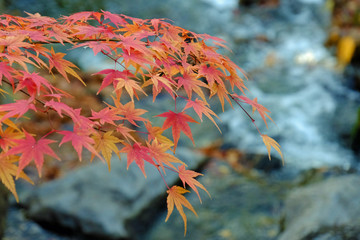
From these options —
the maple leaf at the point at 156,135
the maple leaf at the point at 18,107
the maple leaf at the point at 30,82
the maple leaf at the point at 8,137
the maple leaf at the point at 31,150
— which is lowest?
the maple leaf at the point at 8,137

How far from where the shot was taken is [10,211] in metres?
3.21

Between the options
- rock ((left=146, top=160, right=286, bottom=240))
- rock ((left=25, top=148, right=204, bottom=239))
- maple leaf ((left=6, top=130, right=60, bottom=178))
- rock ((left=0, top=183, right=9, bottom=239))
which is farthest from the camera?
rock ((left=146, top=160, right=286, bottom=240))

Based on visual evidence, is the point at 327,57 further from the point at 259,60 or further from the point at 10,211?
the point at 10,211

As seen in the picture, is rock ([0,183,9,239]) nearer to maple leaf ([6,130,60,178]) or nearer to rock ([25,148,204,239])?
rock ([25,148,204,239])

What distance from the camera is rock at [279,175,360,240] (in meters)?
2.21

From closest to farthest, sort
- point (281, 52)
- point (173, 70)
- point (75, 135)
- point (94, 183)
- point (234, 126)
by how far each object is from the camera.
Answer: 1. point (75, 135)
2. point (173, 70)
3. point (94, 183)
4. point (234, 126)
5. point (281, 52)

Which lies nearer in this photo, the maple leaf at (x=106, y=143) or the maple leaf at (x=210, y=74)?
the maple leaf at (x=106, y=143)

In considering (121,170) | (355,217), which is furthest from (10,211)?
(355,217)

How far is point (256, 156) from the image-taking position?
4.36 m

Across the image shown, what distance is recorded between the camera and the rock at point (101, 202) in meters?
2.78

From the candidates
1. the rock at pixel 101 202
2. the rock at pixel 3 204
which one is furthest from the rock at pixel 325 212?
the rock at pixel 3 204

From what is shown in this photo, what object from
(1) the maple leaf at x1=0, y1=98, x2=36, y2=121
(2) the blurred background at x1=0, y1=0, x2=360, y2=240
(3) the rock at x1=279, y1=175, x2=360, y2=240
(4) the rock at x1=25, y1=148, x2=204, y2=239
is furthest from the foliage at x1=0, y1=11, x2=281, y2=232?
(4) the rock at x1=25, y1=148, x2=204, y2=239

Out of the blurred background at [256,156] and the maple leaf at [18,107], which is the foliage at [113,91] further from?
the blurred background at [256,156]

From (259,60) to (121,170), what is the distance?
4959mm
